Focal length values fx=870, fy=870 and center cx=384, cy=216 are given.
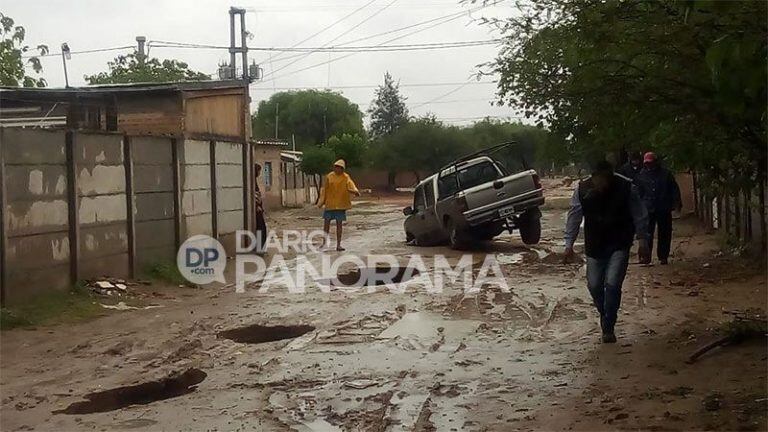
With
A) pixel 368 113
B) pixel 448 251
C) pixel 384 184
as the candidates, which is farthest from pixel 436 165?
pixel 448 251

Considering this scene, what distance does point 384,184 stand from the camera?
Answer: 67.9 meters

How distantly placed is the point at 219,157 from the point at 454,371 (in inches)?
399

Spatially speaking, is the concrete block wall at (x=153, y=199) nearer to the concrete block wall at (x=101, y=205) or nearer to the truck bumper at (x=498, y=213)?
the concrete block wall at (x=101, y=205)

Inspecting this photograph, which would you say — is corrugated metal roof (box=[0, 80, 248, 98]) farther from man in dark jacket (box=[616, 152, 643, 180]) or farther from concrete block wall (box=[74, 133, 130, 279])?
man in dark jacket (box=[616, 152, 643, 180])

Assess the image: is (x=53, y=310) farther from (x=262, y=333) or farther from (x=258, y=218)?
(x=258, y=218)

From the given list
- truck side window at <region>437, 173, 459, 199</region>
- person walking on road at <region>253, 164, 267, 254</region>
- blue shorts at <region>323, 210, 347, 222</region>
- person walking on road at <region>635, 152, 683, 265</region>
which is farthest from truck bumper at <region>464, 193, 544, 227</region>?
person walking on road at <region>253, 164, 267, 254</region>

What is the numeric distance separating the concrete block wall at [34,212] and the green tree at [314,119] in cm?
6166

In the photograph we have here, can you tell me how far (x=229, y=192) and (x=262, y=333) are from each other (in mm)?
7801

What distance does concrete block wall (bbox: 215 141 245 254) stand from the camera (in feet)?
53.0

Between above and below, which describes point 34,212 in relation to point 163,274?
above

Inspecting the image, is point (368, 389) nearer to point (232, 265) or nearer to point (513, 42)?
point (513, 42)

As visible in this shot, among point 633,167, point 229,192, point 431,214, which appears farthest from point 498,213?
point 229,192

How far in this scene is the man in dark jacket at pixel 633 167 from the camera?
14066 millimetres

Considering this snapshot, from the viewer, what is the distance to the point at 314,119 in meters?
74.5
